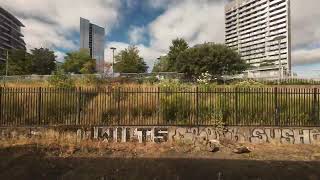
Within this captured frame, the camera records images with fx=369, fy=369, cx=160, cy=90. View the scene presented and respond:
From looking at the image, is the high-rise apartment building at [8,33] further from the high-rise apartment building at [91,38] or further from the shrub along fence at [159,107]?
the shrub along fence at [159,107]

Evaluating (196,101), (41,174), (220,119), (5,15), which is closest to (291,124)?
(220,119)

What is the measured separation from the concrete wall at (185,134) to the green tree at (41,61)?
229ft

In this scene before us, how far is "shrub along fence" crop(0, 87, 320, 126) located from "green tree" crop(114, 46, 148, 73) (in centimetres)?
4497

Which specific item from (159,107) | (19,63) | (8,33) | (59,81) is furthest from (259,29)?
(159,107)

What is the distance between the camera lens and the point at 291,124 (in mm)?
17406

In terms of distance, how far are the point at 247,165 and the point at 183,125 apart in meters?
4.24

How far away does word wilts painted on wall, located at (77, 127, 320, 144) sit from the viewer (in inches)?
661

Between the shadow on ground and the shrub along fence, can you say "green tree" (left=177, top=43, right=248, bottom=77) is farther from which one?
the shadow on ground

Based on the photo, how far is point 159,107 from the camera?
716 inches

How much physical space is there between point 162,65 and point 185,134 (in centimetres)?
6384

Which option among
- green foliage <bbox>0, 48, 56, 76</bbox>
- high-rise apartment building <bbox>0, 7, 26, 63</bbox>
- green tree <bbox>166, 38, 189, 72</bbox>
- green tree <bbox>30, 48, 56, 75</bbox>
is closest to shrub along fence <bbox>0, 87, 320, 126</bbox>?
green tree <bbox>166, 38, 189, 72</bbox>

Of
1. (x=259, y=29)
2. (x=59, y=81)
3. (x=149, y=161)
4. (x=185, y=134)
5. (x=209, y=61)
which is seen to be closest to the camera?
(x=149, y=161)

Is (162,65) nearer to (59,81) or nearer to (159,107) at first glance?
(59,81)

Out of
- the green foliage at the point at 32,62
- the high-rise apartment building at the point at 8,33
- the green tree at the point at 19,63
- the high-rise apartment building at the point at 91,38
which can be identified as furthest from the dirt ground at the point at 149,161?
the high-rise apartment building at the point at 91,38
